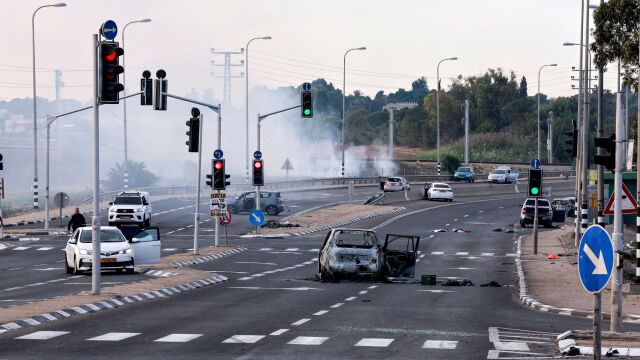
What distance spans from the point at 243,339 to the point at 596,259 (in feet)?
20.2

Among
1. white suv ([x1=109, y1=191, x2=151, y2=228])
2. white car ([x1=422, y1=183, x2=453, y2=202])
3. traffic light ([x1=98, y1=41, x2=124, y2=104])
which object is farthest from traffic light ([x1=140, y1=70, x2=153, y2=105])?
white car ([x1=422, y1=183, x2=453, y2=202])

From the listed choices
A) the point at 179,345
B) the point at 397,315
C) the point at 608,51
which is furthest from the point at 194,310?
the point at 608,51

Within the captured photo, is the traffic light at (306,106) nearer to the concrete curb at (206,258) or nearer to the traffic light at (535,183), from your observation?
the concrete curb at (206,258)

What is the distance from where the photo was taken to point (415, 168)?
119 metres

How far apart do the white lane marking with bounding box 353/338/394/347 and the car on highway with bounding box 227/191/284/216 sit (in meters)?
48.2

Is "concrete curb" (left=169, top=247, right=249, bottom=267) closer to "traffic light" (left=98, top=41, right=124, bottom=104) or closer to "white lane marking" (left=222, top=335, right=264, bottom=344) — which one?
"traffic light" (left=98, top=41, right=124, bottom=104)

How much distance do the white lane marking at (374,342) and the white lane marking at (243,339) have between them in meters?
1.64

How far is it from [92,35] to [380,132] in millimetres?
147111

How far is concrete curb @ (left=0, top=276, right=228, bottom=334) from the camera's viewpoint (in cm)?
1729

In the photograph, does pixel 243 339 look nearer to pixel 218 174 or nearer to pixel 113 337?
pixel 113 337

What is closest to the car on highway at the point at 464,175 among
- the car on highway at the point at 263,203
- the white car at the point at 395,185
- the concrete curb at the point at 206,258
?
the white car at the point at 395,185

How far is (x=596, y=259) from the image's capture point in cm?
1179

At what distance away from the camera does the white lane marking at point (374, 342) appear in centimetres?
1522

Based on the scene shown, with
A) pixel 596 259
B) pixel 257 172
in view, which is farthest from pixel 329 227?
→ pixel 596 259
